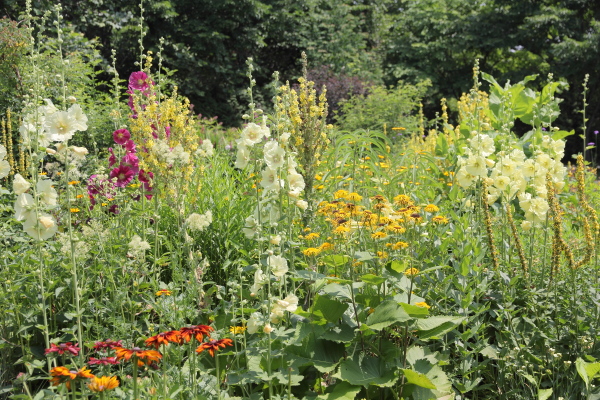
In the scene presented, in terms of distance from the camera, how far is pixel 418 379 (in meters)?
2.22

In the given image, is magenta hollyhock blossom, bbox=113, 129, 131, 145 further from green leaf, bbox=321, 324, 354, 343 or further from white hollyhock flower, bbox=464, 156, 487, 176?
white hollyhock flower, bbox=464, 156, 487, 176

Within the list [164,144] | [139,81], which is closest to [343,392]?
[164,144]

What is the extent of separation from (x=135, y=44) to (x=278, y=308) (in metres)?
13.9

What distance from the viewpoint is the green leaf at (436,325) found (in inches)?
93.4

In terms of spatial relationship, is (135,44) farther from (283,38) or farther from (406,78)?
(406,78)

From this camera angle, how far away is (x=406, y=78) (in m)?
18.7

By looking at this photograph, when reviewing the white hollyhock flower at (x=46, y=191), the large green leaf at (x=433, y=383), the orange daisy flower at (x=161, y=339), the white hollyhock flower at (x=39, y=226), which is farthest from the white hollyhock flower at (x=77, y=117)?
the large green leaf at (x=433, y=383)

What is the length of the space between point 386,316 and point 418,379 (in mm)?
294

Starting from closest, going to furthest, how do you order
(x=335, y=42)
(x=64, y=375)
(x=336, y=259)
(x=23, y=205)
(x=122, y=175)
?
(x=64, y=375)
(x=23, y=205)
(x=336, y=259)
(x=122, y=175)
(x=335, y=42)

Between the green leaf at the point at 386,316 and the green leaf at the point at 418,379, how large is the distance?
22 cm

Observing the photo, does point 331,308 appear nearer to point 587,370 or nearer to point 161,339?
point 161,339

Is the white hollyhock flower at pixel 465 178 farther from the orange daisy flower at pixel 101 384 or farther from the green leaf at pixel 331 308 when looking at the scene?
the orange daisy flower at pixel 101 384

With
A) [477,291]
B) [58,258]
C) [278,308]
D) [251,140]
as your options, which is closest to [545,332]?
[477,291]

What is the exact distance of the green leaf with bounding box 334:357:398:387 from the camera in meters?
2.21
